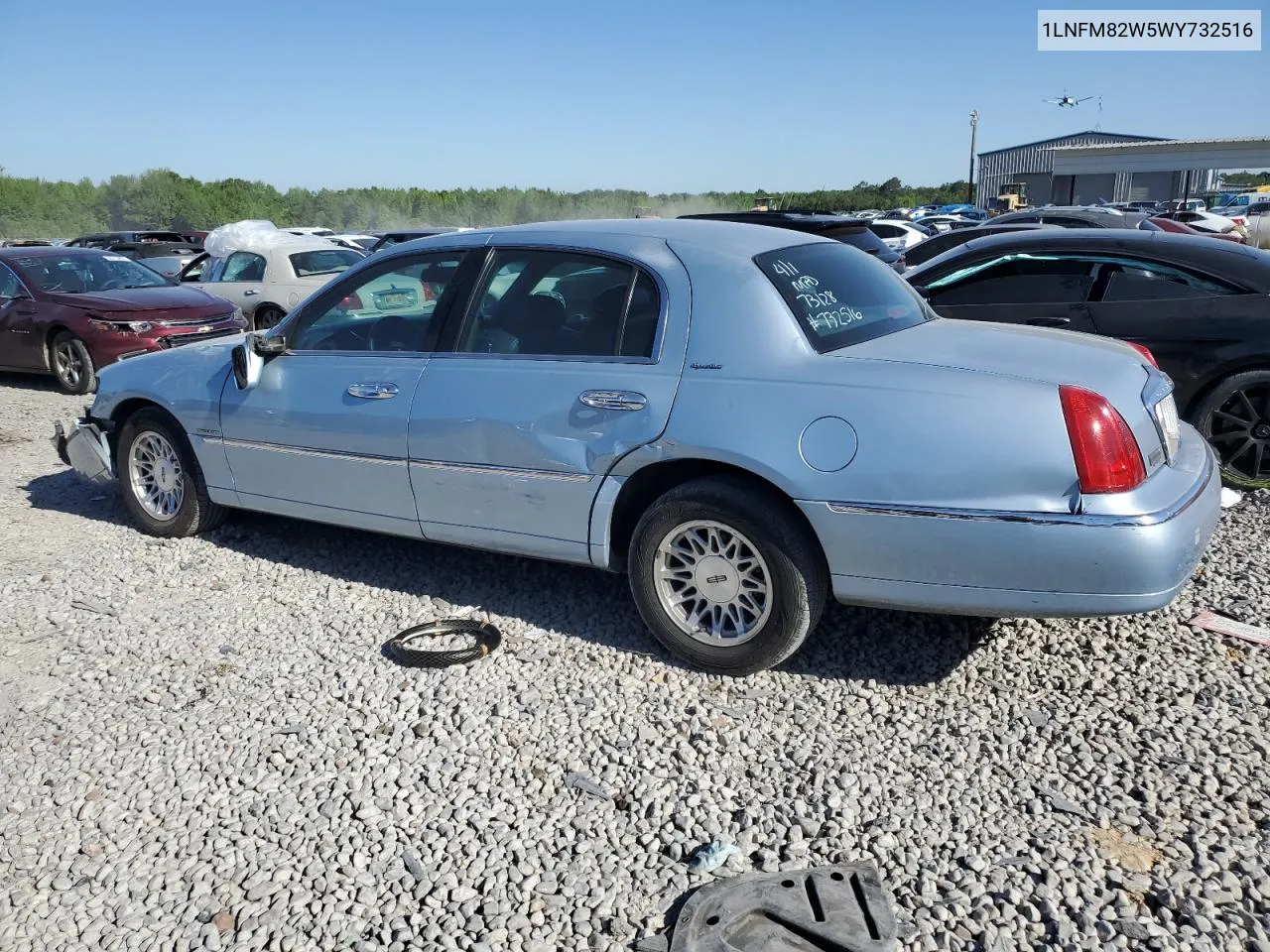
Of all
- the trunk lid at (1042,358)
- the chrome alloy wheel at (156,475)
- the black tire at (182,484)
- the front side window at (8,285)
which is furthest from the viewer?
the front side window at (8,285)

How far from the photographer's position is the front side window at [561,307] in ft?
13.1

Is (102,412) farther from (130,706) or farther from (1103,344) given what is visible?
(1103,344)

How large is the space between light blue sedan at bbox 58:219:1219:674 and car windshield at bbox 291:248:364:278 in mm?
9084

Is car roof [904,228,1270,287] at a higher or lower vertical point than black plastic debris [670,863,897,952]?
higher

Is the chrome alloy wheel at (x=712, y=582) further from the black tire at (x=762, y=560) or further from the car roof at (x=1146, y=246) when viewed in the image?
the car roof at (x=1146, y=246)

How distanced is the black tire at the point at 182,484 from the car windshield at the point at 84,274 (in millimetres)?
6139

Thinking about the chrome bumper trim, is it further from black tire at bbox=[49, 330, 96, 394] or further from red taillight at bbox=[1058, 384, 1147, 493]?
black tire at bbox=[49, 330, 96, 394]

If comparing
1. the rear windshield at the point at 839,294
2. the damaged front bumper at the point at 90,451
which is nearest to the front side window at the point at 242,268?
the damaged front bumper at the point at 90,451

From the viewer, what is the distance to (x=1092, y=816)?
2.97 metres

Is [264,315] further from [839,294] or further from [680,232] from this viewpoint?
[839,294]

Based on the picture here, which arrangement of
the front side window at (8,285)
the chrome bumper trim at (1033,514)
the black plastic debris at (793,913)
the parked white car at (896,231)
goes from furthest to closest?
1. the parked white car at (896,231)
2. the front side window at (8,285)
3. the chrome bumper trim at (1033,514)
4. the black plastic debris at (793,913)

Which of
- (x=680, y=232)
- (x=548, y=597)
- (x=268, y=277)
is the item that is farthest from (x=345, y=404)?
(x=268, y=277)

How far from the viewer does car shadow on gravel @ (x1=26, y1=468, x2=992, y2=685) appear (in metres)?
4.01

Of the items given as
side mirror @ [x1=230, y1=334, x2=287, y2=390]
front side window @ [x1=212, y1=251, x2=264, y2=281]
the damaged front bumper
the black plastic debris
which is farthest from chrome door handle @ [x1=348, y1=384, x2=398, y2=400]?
front side window @ [x1=212, y1=251, x2=264, y2=281]
